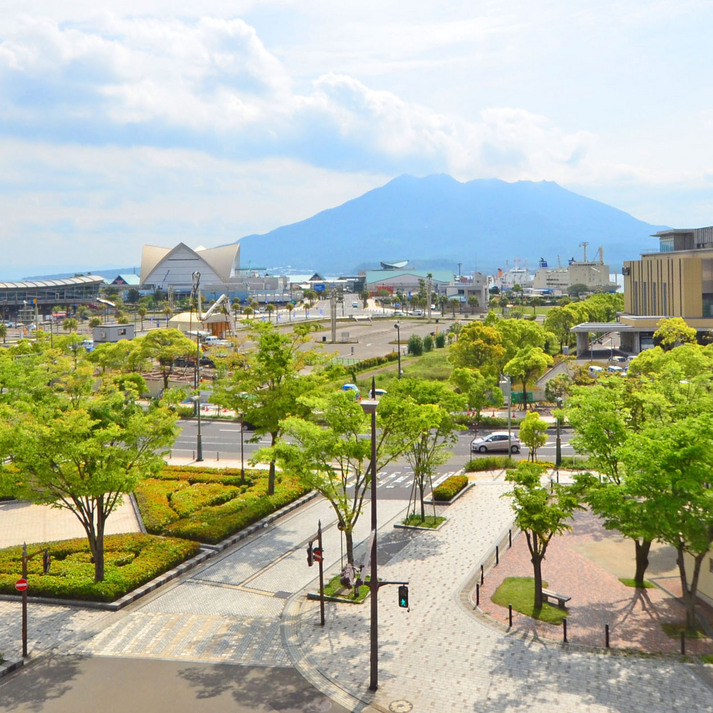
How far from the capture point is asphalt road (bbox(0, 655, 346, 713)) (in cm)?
1541

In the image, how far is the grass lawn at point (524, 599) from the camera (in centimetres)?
2002

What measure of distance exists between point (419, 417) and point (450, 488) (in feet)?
31.3

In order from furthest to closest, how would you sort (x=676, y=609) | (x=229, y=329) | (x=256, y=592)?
(x=229, y=329)
(x=256, y=592)
(x=676, y=609)

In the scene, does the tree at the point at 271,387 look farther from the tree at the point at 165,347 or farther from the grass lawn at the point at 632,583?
the tree at the point at 165,347

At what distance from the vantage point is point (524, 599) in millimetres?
21156

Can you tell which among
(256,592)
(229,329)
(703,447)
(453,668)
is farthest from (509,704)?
(229,329)

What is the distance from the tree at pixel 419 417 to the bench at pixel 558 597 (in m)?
6.42

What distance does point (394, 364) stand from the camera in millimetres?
74562

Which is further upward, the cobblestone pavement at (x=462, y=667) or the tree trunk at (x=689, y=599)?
the tree trunk at (x=689, y=599)

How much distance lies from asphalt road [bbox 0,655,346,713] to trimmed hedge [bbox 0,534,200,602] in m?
3.73

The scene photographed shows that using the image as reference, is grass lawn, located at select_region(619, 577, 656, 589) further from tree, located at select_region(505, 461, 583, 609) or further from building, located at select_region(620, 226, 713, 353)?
building, located at select_region(620, 226, 713, 353)

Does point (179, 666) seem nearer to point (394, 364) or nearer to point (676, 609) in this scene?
point (676, 609)

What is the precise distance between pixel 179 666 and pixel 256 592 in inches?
196

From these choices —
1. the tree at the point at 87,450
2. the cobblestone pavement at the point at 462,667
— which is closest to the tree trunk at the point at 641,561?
the cobblestone pavement at the point at 462,667
